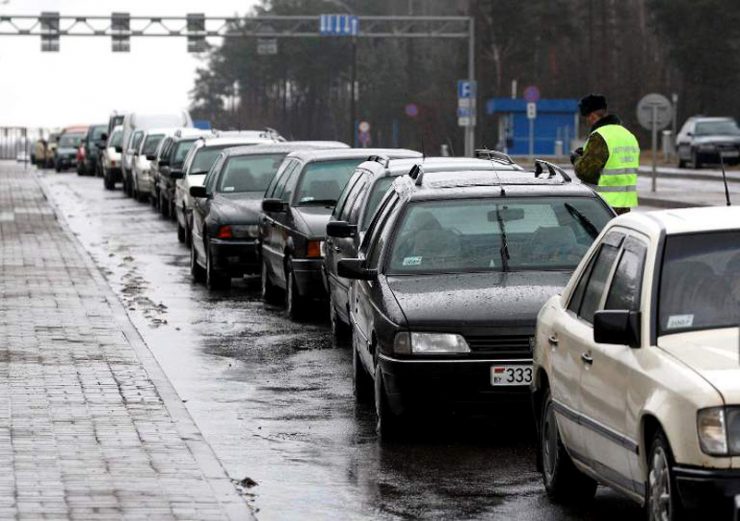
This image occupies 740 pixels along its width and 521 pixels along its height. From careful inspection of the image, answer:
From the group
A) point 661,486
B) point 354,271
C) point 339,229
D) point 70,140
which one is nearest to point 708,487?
point 661,486

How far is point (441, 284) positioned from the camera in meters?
11.5

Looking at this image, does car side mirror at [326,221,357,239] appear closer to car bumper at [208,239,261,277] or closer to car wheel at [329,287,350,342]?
car wheel at [329,287,350,342]

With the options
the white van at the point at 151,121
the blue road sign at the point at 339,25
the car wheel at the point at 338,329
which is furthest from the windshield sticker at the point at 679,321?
the blue road sign at the point at 339,25

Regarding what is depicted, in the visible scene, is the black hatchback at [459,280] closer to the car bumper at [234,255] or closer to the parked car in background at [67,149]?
the car bumper at [234,255]

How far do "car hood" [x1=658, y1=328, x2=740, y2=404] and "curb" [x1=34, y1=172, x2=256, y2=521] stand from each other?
2061mm

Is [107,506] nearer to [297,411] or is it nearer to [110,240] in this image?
[297,411]

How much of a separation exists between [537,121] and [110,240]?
6116cm

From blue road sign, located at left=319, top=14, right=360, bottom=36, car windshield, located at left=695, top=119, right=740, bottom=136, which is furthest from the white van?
blue road sign, located at left=319, top=14, right=360, bottom=36

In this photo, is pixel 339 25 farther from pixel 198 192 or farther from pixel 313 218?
pixel 313 218

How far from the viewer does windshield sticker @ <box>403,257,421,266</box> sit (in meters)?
12.0

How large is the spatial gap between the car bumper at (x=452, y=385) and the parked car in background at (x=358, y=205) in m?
3.57

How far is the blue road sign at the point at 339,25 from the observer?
86.6 m

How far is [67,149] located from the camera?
82.8 meters

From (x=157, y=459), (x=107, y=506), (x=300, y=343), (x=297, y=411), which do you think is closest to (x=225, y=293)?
(x=300, y=343)
